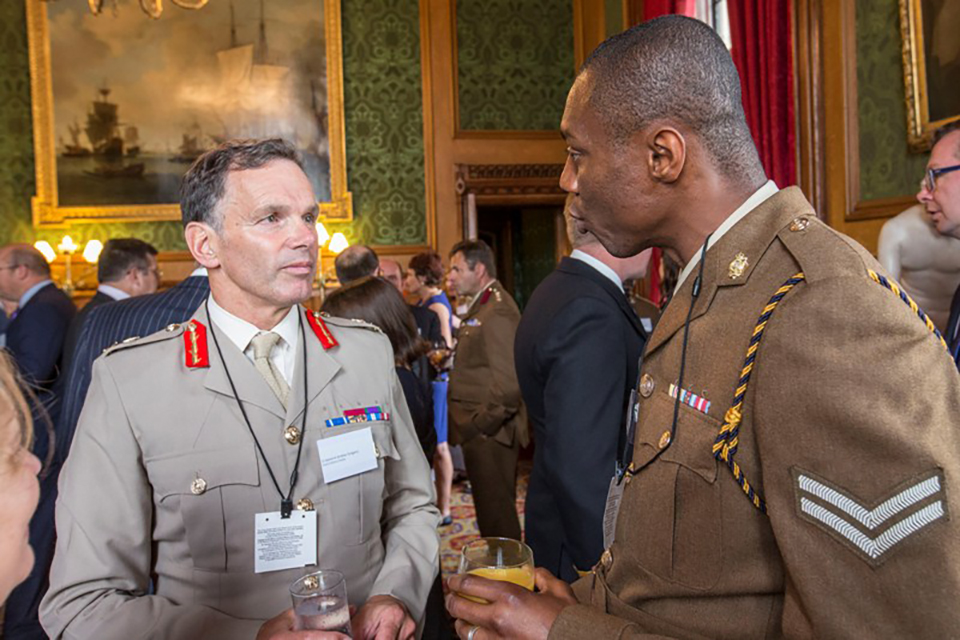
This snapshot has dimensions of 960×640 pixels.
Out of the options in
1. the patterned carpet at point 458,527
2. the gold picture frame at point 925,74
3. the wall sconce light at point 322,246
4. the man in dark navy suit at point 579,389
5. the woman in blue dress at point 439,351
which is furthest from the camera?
the wall sconce light at point 322,246

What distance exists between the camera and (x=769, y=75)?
4.87 m

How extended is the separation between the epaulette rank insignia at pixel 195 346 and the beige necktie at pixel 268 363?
4.2 inches

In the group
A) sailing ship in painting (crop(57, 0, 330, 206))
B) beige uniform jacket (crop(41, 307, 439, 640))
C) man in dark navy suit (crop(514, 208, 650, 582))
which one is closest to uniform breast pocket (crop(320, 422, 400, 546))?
beige uniform jacket (crop(41, 307, 439, 640))

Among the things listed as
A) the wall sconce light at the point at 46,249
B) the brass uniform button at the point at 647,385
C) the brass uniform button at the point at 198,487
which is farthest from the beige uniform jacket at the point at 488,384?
the wall sconce light at the point at 46,249

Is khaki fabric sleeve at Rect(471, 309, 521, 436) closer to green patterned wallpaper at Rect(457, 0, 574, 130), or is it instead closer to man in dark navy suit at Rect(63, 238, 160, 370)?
man in dark navy suit at Rect(63, 238, 160, 370)

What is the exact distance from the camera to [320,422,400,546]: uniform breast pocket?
164 cm

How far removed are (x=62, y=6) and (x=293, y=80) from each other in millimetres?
2448

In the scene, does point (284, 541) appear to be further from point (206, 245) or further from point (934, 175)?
point (934, 175)

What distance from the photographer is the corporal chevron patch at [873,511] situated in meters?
0.77

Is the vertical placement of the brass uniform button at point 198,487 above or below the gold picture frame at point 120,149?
below

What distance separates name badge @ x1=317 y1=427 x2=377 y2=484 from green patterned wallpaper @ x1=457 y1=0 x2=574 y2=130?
24.0ft

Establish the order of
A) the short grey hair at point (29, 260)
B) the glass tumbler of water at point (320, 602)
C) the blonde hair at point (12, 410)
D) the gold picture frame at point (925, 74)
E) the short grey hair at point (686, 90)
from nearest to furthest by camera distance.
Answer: the blonde hair at point (12, 410), the short grey hair at point (686, 90), the glass tumbler of water at point (320, 602), the gold picture frame at point (925, 74), the short grey hair at point (29, 260)

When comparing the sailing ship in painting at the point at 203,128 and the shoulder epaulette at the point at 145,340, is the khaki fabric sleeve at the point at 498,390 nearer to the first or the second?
the shoulder epaulette at the point at 145,340

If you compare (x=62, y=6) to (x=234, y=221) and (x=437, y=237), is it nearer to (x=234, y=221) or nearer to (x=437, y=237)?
(x=437, y=237)
